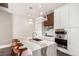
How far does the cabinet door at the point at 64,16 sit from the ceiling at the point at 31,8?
79 mm

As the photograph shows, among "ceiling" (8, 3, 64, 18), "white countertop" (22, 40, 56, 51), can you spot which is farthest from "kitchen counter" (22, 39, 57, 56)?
"ceiling" (8, 3, 64, 18)

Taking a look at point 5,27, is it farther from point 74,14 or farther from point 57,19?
point 74,14

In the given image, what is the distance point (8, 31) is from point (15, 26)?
10cm

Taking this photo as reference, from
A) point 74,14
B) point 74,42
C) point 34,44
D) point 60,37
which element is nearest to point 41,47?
point 34,44

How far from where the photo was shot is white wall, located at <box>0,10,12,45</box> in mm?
1264

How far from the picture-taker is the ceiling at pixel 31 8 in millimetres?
1282

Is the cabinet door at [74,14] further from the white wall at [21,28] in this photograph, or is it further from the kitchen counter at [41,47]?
the white wall at [21,28]

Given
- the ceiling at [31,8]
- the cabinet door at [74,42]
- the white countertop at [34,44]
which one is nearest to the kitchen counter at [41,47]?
the white countertop at [34,44]

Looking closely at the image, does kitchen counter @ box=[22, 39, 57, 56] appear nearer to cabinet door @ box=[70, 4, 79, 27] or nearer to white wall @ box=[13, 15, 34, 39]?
white wall @ box=[13, 15, 34, 39]

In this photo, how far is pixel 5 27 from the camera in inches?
50.4

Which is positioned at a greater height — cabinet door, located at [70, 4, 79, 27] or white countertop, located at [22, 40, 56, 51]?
cabinet door, located at [70, 4, 79, 27]

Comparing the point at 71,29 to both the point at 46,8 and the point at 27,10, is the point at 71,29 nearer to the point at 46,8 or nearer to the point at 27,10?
the point at 46,8

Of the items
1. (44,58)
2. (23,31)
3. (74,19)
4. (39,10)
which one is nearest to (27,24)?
(23,31)

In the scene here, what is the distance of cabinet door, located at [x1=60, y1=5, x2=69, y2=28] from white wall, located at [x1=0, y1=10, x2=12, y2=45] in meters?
0.61
